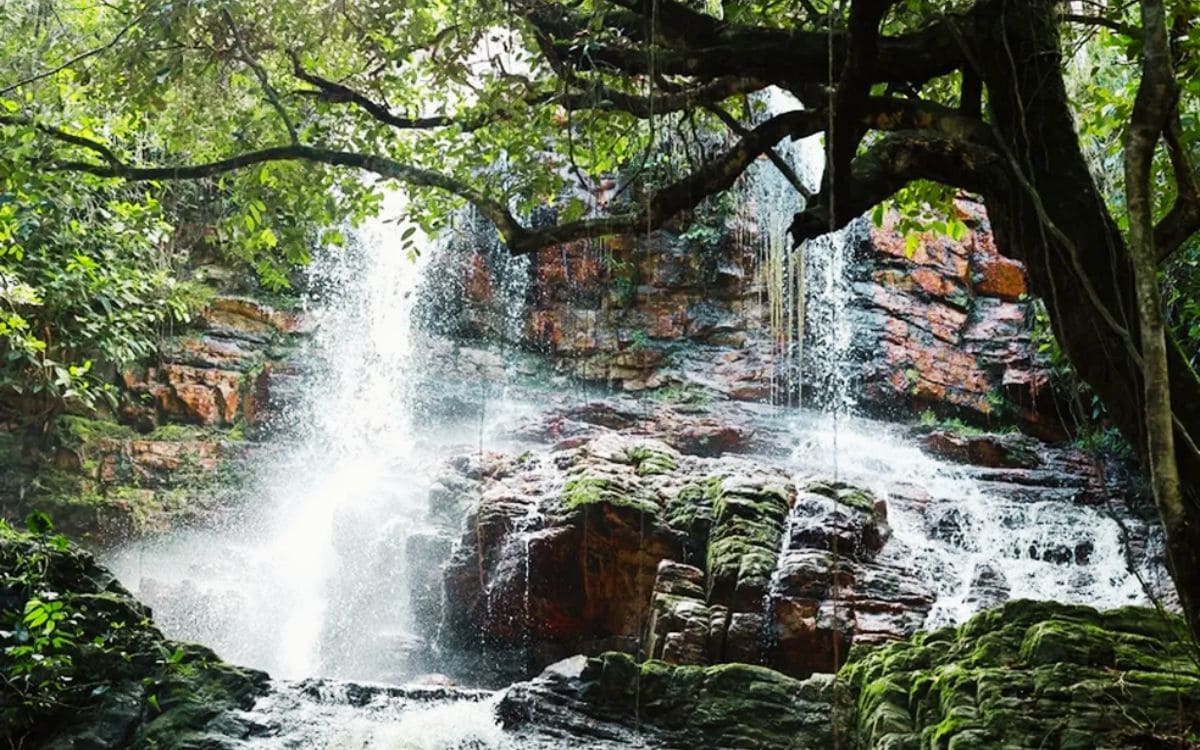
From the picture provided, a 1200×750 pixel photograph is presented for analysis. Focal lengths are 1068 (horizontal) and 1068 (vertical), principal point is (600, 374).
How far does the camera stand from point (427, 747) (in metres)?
7.10

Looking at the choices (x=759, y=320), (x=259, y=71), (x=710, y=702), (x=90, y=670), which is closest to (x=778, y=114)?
(x=259, y=71)

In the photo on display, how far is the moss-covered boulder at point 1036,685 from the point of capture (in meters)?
4.26

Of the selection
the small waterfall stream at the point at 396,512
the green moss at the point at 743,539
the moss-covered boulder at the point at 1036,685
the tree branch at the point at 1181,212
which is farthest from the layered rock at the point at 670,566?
the tree branch at the point at 1181,212

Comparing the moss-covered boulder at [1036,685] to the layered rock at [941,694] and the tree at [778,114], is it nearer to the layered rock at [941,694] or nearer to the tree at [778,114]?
the layered rock at [941,694]

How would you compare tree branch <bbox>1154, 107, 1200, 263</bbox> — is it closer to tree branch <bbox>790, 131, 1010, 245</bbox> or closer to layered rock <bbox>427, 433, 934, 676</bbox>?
tree branch <bbox>790, 131, 1010, 245</bbox>

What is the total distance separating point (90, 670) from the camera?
20.1 ft

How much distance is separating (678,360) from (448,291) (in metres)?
4.34

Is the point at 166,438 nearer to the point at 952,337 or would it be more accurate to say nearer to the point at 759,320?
the point at 759,320

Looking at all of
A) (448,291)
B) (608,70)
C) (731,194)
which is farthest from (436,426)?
(608,70)

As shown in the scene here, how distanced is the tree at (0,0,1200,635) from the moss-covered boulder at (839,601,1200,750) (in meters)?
0.74

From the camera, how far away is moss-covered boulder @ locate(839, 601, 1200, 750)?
4262 mm

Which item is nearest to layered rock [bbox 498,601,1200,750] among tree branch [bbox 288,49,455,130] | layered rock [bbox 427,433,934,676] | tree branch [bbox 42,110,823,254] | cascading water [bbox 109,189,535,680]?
layered rock [bbox 427,433,934,676]

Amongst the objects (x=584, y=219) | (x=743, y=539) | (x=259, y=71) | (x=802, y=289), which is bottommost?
(x=743, y=539)

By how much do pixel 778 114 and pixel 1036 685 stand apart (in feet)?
10.6
